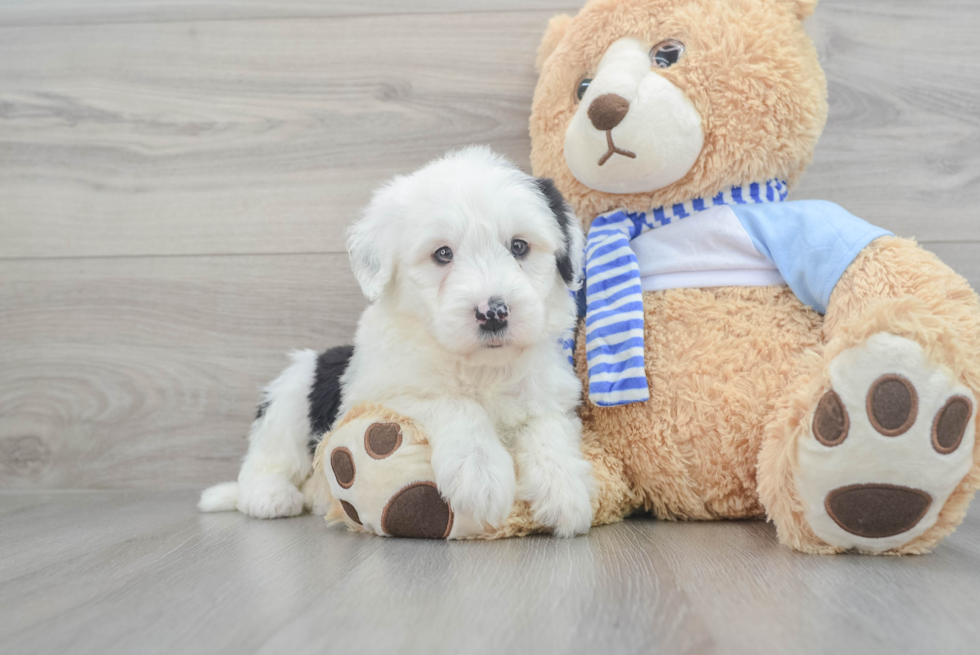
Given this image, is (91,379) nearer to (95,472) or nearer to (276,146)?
(95,472)

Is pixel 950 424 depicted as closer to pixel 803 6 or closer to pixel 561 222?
pixel 561 222

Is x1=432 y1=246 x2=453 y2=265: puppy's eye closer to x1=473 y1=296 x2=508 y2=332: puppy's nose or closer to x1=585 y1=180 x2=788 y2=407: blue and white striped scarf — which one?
x1=473 y1=296 x2=508 y2=332: puppy's nose

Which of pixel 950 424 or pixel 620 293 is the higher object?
pixel 620 293

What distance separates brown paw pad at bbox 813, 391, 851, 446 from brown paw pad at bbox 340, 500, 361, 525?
2.57ft

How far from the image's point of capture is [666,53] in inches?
57.2

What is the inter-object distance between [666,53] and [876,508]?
935 millimetres

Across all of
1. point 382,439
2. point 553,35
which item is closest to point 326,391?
point 382,439

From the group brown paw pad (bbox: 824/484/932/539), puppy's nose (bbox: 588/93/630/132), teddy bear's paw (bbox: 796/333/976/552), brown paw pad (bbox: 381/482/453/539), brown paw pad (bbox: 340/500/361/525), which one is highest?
puppy's nose (bbox: 588/93/630/132)

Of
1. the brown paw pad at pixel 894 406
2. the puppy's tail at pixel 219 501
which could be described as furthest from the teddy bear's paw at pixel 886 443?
the puppy's tail at pixel 219 501

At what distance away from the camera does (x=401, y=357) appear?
1373 mm

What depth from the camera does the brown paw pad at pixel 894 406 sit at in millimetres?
989

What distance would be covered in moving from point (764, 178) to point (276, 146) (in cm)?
129

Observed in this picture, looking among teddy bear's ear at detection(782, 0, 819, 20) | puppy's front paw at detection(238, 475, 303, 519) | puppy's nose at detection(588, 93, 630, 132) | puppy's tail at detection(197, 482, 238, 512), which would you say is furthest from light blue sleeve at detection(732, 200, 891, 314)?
puppy's tail at detection(197, 482, 238, 512)

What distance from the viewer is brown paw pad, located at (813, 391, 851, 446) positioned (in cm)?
103
